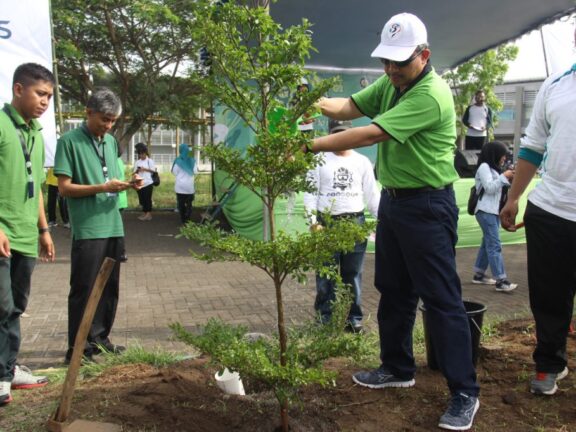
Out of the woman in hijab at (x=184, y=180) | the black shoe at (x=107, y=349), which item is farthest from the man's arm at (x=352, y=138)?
the woman in hijab at (x=184, y=180)

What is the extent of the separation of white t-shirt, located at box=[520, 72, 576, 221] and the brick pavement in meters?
2.31

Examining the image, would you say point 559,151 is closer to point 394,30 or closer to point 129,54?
point 394,30

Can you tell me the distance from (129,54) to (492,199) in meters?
11.9

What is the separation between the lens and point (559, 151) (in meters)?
3.21

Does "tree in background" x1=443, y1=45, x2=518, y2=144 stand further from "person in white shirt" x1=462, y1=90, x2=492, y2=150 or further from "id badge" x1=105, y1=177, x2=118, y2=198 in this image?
"id badge" x1=105, y1=177, x2=118, y2=198

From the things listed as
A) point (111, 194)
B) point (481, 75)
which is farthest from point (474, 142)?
point (111, 194)

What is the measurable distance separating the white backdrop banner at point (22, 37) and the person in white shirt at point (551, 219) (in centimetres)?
583

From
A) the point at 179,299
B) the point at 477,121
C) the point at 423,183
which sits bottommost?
the point at 179,299

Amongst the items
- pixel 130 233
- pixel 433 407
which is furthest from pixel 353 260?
pixel 130 233

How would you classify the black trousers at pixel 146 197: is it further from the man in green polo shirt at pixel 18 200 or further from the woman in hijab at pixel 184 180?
the man in green polo shirt at pixel 18 200

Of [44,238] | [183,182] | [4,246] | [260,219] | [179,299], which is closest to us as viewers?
[4,246]

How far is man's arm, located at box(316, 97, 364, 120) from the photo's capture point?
3266 mm

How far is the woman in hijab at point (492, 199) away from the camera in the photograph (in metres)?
6.72

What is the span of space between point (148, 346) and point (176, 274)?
10.9ft
